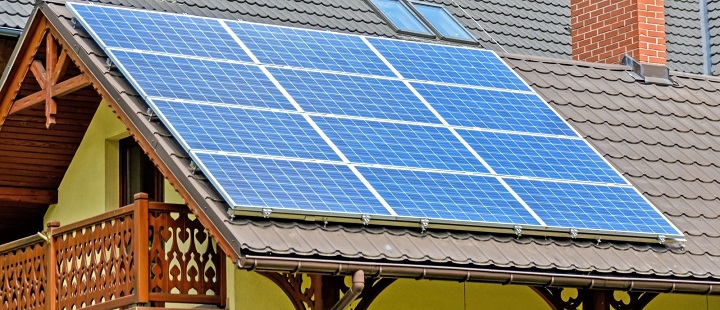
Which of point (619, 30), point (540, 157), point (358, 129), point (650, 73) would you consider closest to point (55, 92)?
point (358, 129)

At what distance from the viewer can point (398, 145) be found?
47.0 feet

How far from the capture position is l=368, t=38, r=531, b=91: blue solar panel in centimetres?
1622

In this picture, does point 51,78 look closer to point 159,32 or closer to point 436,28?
point 159,32

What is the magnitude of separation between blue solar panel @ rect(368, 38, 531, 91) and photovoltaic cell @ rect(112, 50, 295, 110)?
74.7 inches

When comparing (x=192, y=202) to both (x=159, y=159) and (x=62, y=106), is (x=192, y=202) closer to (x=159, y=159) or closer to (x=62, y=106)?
(x=159, y=159)

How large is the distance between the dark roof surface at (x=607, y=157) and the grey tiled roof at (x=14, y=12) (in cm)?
163

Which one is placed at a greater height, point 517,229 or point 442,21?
point 442,21

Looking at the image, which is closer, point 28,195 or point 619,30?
point 28,195

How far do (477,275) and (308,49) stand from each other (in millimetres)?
3491

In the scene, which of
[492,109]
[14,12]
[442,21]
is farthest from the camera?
[442,21]

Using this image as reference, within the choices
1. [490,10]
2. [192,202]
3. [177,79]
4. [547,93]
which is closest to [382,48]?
[547,93]

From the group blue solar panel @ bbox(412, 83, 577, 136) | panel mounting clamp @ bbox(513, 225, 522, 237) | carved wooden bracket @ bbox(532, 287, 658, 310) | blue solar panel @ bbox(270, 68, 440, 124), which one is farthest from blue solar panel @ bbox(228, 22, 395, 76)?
carved wooden bracket @ bbox(532, 287, 658, 310)

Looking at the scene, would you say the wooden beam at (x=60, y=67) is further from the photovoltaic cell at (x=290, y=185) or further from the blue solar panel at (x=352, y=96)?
the photovoltaic cell at (x=290, y=185)

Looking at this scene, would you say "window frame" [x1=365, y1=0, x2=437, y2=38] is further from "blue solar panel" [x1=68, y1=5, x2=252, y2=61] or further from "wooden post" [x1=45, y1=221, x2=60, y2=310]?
"wooden post" [x1=45, y1=221, x2=60, y2=310]
